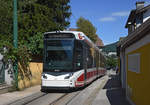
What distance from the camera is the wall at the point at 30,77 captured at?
14.0 metres

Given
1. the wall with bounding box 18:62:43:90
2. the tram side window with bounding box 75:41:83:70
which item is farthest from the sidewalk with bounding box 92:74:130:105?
the wall with bounding box 18:62:43:90

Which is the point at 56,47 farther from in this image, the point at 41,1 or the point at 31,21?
the point at 41,1

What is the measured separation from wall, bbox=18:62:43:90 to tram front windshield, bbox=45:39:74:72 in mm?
2467

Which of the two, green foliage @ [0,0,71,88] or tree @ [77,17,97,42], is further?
tree @ [77,17,97,42]

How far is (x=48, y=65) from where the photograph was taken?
12.4m

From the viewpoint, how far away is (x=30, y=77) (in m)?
15.5

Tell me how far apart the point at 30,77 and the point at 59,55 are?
4.19 metres

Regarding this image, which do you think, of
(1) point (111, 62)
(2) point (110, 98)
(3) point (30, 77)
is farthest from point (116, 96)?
(1) point (111, 62)

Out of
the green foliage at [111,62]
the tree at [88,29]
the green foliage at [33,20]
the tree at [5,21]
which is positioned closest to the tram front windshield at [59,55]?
the green foliage at [33,20]

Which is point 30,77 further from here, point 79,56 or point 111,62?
point 111,62

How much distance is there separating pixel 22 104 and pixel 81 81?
4572 millimetres

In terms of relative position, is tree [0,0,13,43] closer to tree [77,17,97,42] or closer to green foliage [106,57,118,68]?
tree [77,17,97,42]

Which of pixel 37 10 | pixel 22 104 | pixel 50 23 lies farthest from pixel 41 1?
pixel 22 104

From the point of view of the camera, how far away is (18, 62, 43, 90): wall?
1395cm
